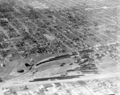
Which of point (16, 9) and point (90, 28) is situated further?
point (16, 9)

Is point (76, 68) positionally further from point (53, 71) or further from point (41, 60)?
point (41, 60)

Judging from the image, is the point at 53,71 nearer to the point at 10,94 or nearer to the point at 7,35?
the point at 10,94

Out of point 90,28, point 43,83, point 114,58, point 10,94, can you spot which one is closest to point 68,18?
point 90,28

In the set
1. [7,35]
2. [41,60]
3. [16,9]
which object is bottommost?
[41,60]

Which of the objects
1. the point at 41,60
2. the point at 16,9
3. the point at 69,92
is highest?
the point at 16,9

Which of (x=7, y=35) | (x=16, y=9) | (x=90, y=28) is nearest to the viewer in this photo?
(x=7, y=35)

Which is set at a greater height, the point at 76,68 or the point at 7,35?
the point at 7,35

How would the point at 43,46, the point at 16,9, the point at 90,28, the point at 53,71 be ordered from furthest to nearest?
the point at 16,9 < the point at 90,28 < the point at 43,46 < the point at 53,71

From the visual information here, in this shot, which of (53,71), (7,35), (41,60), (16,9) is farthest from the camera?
(16,9)

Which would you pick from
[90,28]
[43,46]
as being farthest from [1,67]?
[90,28]
